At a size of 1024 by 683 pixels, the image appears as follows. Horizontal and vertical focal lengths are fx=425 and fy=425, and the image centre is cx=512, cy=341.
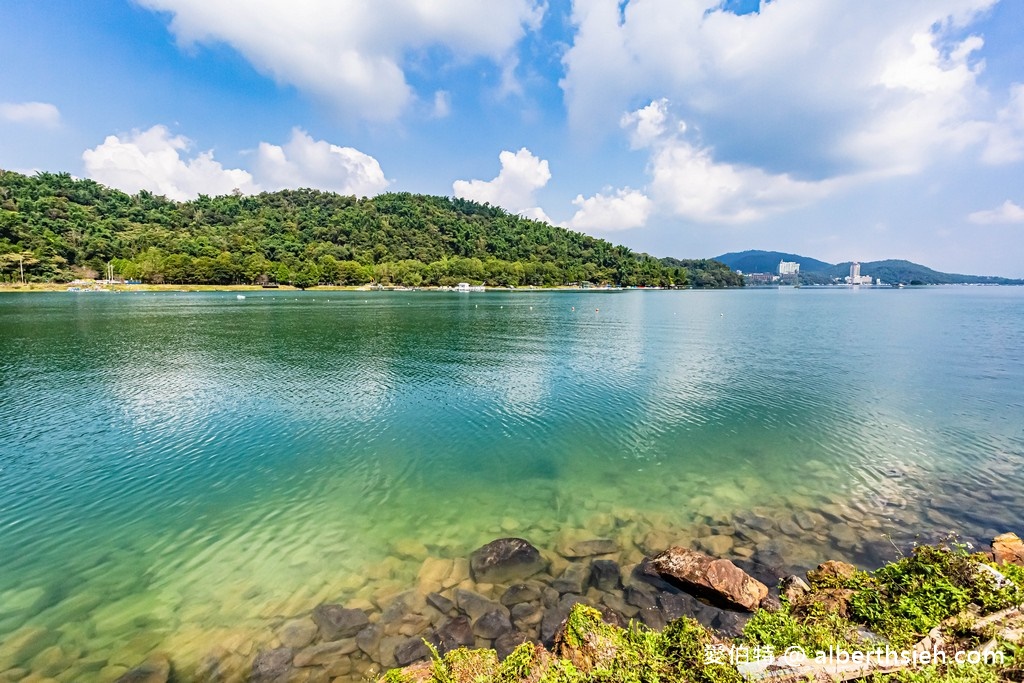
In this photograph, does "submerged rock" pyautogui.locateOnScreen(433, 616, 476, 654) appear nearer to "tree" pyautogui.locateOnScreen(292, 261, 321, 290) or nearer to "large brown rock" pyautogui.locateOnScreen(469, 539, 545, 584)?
"large brown rock" pyautogui.locateOnScreen(469, 539, 545, 584)

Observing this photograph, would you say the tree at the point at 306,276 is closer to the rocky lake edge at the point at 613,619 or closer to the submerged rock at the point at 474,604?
the rocky lake edge at the point at 613,619

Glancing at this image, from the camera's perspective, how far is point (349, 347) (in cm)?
4172

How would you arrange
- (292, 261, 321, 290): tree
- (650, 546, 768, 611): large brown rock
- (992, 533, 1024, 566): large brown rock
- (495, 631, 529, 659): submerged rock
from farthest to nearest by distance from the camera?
(292, 261, 321, 290): tree
(992, 533, 1024, 566): large brown rock
(650, 546, 768, 611): large brown rock
(495, 631, 529, 659): submerged rock

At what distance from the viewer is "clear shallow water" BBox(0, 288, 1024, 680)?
389 inches

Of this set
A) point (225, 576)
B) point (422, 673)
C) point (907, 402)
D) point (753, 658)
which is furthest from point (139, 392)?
point (907, 402)

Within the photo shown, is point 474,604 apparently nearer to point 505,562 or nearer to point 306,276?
point 505,562

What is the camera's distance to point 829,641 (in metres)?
6.25

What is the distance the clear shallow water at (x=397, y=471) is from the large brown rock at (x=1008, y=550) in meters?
1.41

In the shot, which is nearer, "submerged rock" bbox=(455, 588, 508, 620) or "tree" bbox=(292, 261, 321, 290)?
"submerged rock" bbox=(455, 588, 508, 620)

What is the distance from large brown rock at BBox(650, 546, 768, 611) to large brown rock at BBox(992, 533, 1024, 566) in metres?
5.27

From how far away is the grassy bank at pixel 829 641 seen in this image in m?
5.33

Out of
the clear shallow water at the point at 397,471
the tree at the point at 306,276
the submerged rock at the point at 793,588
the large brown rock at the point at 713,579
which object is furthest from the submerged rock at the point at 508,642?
the tree at the point at 306,276

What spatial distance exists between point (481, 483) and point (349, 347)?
30.9 metres

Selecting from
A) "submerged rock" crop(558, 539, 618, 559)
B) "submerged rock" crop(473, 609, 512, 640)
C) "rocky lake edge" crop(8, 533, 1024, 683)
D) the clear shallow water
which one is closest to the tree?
the clear shallow water
